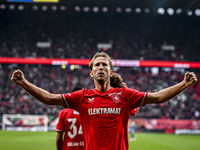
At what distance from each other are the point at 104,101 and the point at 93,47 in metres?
28.4

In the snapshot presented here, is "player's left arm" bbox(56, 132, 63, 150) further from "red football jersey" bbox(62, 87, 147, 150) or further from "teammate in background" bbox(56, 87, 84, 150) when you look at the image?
"red football jersey" bbox(62, 87, 147, 150)

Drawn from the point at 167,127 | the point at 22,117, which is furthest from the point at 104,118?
the point at 167,127

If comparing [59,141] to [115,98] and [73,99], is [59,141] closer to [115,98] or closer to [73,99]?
[73,99]

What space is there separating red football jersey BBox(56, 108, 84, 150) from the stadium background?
19.1 metres

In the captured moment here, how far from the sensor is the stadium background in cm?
2578

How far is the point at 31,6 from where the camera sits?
29.8 meters

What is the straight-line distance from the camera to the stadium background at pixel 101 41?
2578 centimetres

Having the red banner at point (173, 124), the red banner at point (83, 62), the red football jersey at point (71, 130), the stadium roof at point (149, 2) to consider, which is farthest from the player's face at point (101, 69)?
the stadium roof at point (149, 2)

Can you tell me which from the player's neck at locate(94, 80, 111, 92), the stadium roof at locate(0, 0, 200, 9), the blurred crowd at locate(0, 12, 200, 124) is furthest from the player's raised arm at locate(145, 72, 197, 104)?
the stadium roof at locate(0, 0, 200, 9)

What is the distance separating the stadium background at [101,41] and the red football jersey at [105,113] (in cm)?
2007

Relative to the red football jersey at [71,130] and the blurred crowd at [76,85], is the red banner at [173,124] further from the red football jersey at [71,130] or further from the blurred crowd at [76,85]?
→ the red football jersey at [71,130]

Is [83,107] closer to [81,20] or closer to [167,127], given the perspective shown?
[167,127]

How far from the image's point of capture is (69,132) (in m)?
3.56

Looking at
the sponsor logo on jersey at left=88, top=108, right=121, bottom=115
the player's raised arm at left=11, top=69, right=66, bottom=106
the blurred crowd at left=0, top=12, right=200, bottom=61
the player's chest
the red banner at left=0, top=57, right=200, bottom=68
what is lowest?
the sponsor logo on jersey at left=88, top=108, right=121, bottom=115
